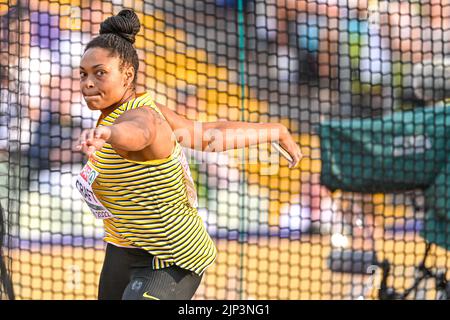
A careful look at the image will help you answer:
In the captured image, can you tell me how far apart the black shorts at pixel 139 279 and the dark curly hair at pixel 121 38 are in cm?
70

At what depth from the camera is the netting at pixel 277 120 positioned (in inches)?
262

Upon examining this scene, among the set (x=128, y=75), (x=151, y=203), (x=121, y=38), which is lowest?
(x=151, y=203)

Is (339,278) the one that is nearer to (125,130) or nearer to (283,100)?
(283,100)

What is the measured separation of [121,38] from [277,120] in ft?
14.3

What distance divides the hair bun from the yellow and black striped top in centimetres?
28

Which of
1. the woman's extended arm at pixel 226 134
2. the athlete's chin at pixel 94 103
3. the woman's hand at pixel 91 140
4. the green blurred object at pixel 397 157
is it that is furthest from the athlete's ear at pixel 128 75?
Result: the green blurred object at pixel 397 157

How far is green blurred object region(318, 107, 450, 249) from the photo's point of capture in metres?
6.53

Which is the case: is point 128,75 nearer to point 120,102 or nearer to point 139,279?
point 120,102

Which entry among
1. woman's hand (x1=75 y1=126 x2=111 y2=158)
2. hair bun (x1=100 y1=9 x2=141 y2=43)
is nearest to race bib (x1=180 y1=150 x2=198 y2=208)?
hair bun (x1=100 y1=9 x2=141 y2=43)

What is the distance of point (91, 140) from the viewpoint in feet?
8.48

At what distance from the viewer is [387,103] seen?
7.13 m

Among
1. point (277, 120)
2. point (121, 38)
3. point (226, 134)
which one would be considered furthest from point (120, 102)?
point (277, 120)

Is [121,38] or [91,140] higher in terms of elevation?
[121,38]

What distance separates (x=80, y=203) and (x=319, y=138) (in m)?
2.24
